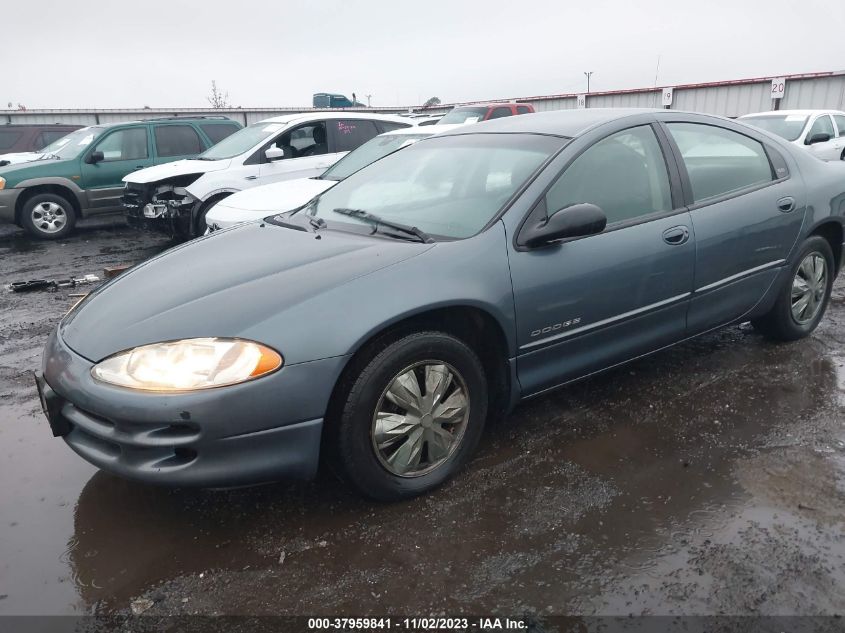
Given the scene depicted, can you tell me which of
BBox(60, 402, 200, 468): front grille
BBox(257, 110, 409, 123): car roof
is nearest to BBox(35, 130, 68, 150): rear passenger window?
BBox(257, 110, 409, 123): car roof

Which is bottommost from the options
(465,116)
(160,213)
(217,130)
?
(160,213)

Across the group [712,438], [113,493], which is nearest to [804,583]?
[712,438]

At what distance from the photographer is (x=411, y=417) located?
251 cm

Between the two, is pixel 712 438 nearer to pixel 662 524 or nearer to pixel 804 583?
pixel 662 524

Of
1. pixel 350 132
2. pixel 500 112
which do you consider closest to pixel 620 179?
pixel 350 132

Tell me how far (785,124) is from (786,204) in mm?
8647

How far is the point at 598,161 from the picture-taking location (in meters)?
3.05

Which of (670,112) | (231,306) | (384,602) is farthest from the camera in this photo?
(670,112)

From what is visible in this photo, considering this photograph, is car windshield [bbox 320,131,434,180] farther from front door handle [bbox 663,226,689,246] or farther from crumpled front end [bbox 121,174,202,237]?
front door handle [bbox 663,226,689,246]

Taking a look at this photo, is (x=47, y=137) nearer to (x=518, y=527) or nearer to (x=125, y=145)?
(x=125, y=145)

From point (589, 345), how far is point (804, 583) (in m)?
1.25

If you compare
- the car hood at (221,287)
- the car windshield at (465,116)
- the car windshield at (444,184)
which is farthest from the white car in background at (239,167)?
the car hood at (221,287)

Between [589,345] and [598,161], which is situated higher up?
[598,161]

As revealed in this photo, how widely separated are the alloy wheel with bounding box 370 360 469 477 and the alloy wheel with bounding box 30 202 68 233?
29.1ft
